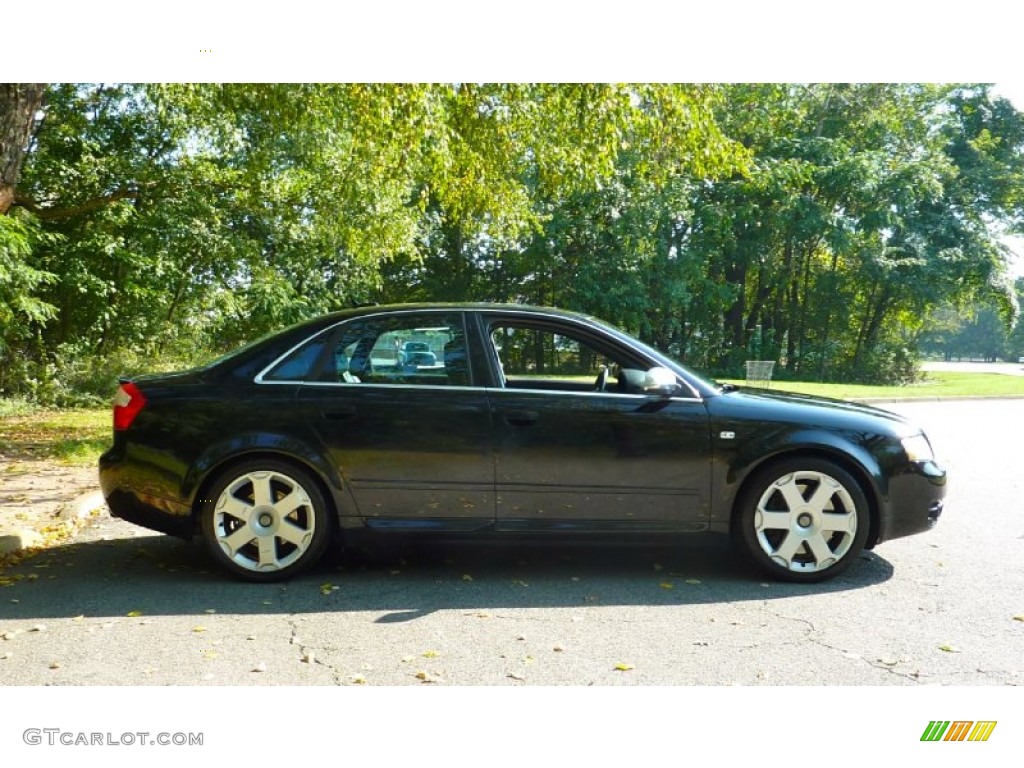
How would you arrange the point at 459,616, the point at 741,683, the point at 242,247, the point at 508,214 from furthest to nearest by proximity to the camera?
the point at 242,247
the point at 508,214
the point at 459,616
the point at 741,683

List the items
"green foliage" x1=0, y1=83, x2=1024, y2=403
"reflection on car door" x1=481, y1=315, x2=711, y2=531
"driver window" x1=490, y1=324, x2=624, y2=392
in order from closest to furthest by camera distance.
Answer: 1. "reflection on car door" x1=481, y1=315, x2=711, y2=531
2. "driver window" x1=490, y1=324, x2=624, y2=392
3. "green foliage" x1=0, y1=83, x2=1024, y2=403

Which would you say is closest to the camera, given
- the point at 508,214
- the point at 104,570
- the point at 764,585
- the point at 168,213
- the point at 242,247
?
the point at 764,585

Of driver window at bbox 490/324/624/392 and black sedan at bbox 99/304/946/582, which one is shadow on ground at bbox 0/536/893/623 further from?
driver window at bbox 490/324/624/392

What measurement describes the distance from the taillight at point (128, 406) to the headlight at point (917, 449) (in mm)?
4512

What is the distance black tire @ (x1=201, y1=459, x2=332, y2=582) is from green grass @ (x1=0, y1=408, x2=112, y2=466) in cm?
518

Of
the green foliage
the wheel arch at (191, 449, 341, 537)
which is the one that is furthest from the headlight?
the green foliage

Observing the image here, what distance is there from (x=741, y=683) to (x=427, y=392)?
2415mm

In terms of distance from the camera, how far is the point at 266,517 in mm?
5176

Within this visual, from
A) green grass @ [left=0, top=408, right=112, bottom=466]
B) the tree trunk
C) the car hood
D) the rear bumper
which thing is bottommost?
green grass @ [left=0, top=408, right=112, bottom=466]

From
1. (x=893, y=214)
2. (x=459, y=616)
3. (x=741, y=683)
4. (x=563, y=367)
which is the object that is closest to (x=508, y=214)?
(x=563, y=367)

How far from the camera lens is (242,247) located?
64.4 feet

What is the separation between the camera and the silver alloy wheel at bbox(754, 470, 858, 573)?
16.9 feet

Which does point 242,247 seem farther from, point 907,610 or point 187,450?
point 907,610

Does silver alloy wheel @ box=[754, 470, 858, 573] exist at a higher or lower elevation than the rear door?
lower
